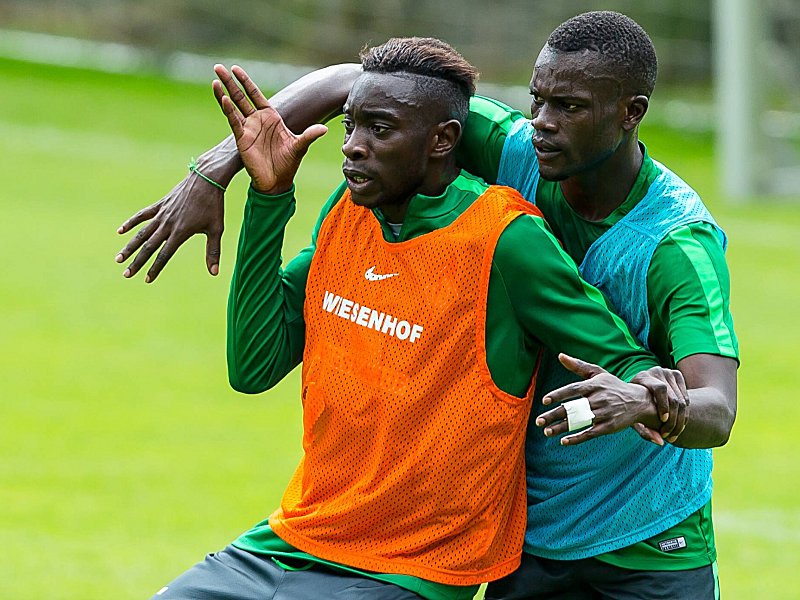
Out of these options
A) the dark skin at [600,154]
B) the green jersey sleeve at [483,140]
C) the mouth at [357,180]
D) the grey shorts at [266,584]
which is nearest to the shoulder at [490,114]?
the green jersey sleeve at [483,140]

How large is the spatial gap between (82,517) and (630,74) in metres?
4.93

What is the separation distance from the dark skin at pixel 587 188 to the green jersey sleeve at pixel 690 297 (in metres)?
0.05

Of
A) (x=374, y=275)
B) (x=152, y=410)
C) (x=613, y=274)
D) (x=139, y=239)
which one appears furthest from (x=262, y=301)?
(x=152, y=410)

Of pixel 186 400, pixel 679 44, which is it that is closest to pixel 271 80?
pixel 679 44

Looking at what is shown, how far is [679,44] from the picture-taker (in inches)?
979

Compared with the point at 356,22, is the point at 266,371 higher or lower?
lower

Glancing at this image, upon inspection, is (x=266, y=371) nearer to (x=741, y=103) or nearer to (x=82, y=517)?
(x=82, y=517)

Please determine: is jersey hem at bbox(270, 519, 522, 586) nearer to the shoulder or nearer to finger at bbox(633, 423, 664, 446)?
finger at bbox(633, 423, 664, 446)

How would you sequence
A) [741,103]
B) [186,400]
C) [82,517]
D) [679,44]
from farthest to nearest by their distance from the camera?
[679,44] < [741,103] < [186,400] < [82,517]

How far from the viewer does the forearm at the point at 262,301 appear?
4.26 metres

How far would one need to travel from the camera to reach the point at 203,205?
443cm

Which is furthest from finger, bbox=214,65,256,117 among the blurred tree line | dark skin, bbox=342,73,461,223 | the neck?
the blurred tree line

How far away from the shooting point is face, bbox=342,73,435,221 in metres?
4.05

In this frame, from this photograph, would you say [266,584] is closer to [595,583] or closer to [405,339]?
[405,339]
